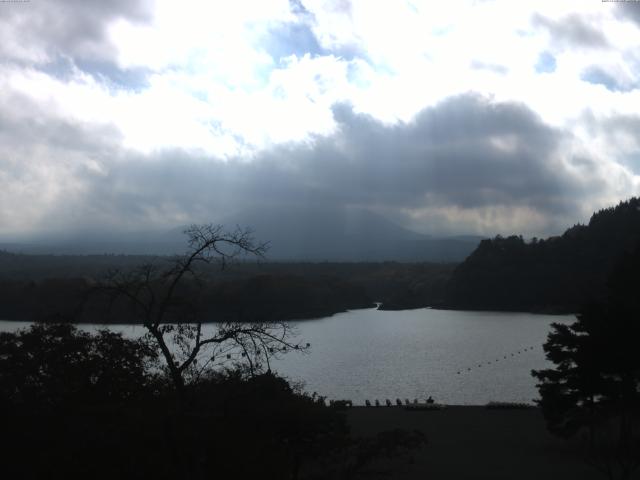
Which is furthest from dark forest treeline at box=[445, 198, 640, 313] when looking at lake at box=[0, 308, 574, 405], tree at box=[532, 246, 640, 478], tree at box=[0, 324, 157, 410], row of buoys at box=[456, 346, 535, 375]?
tree at box=[0, 324, 157, 410]

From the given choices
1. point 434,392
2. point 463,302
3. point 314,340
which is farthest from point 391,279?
point 434,392

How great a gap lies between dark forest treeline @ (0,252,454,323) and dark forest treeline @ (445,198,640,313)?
10.4m

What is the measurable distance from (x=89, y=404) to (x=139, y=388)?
99cm

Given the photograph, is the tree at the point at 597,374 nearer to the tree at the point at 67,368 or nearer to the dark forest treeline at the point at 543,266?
the tree at the point at 67,368

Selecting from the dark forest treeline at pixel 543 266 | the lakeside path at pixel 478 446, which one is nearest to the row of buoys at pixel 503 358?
the lakeside path at pixel 478 446

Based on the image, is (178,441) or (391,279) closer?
(178,441)

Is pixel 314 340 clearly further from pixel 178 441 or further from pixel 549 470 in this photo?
pixel 178 441

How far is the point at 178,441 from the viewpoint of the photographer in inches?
261

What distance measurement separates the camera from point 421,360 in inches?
1556

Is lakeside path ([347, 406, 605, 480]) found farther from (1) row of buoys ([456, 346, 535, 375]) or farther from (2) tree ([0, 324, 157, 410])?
(1) row of buoys ([456, 346, 535, 375])

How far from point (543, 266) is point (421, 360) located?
52082 mm

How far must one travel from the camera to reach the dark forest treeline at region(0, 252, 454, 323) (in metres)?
53.1

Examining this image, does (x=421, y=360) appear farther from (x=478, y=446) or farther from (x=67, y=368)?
(x=67, y=368)

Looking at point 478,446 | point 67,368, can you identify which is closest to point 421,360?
point 478,446
